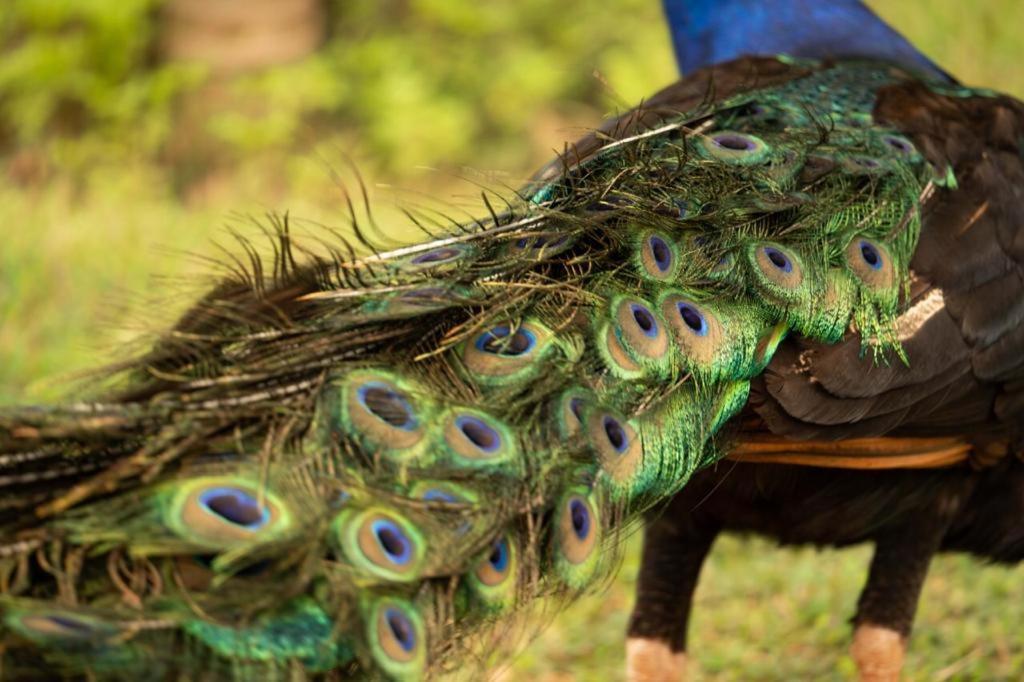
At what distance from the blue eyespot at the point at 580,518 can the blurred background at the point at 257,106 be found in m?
3.03

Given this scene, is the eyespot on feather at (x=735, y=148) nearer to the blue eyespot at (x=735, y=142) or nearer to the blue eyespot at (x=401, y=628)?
the blue eyespot at (x=735, y=142)

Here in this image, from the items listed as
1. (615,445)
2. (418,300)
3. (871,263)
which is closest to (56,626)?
(418,300)

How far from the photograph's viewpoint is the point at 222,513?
218cm

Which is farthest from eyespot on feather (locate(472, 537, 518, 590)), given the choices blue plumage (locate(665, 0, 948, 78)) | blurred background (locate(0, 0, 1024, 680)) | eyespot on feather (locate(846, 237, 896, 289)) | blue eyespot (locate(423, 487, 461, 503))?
blurred background (locate(0, 0, 1024, 680))

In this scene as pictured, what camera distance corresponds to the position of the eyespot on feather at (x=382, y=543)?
223cm

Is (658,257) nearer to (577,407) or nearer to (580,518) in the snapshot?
(577,407)

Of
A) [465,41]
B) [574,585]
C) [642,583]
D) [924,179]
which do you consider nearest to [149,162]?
[465,41]

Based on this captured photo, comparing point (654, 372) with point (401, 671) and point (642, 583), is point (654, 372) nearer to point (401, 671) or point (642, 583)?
point (401, 671)

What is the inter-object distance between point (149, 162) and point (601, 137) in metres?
6.82

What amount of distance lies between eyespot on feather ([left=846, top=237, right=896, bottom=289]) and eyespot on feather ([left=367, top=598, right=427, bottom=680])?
1405mm

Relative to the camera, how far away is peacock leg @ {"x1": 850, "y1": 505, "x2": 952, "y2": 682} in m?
3.78

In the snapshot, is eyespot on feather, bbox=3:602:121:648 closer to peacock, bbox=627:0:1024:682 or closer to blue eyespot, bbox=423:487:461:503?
blue eyespot, bbox=423:487:461:503

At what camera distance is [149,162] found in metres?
9.48

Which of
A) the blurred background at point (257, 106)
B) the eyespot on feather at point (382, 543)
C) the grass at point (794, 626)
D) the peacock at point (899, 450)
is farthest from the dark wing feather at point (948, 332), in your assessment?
the blurred background at point (257, 106)
